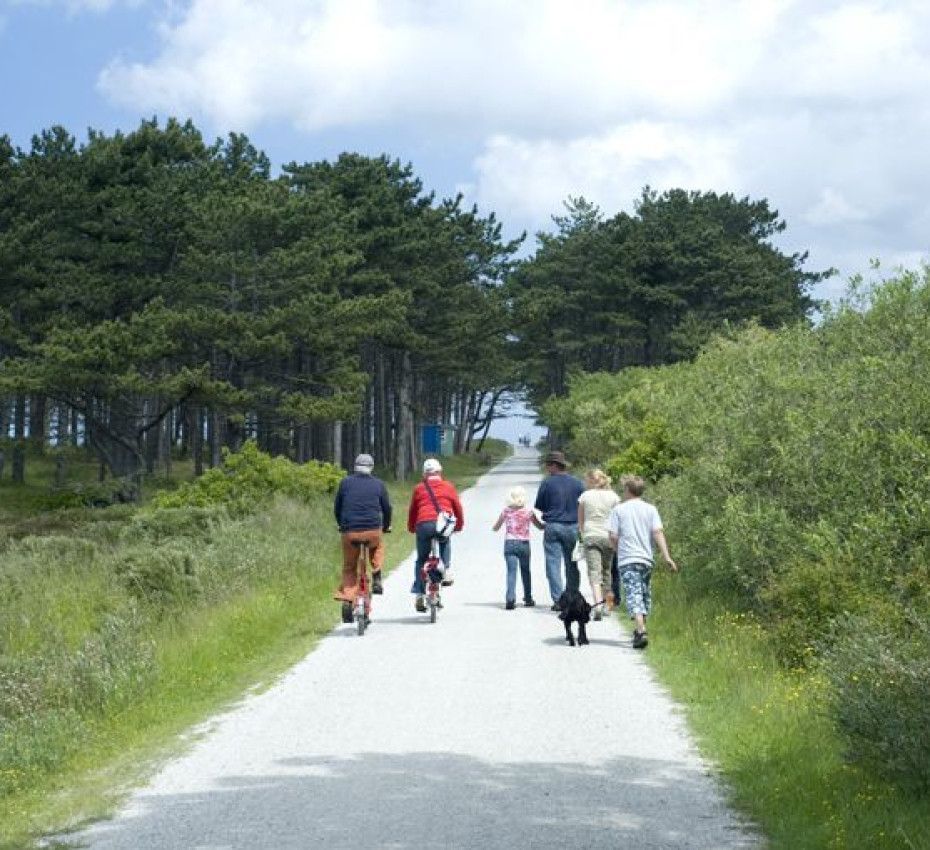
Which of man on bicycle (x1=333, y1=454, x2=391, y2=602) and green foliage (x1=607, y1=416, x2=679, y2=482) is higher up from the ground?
green foliage (x1=607, y1=416, x2=679, y2=482)

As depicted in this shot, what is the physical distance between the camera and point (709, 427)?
799 inches

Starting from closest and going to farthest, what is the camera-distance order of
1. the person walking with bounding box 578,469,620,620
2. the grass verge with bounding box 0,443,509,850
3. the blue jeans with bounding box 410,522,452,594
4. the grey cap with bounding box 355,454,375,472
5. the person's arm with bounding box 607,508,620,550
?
the grass verge with bounding box 0,443,509,850 → the person's arm with bounding box 607,508,620,550 → the grey cap with bounding box 355,454,375,472 → the person walking with bounding box 578,469,620,620 → the blue jeans with bounding box 410,522,452,594

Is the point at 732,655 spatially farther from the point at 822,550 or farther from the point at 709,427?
the point at 709,427

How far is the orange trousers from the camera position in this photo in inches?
621

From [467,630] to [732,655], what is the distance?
3942 millimetres

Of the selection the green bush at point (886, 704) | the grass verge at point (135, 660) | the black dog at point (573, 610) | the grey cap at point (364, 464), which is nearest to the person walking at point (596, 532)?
the black dog at point (573, 610)

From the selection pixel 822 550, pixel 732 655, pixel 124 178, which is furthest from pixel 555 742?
pixel 124 178

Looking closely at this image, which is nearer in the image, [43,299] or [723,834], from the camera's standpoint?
[723,834]

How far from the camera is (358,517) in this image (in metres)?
15.8

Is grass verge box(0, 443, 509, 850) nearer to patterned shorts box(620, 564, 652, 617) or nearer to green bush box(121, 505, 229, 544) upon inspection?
green bush box(121, 505, 229, 544)

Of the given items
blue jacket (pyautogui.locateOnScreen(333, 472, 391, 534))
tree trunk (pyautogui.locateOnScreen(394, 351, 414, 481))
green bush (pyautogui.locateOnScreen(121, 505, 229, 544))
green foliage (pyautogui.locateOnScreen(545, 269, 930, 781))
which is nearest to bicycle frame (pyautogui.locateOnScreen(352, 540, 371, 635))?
blue jacket (pyautogui.locateOnScreen(333, 472, 391, 534))

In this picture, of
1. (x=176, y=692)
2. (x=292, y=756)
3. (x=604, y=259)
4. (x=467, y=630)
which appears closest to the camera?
(x=292, y=756)

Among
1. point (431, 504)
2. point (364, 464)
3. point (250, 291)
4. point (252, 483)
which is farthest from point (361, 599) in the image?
point (250, 291)

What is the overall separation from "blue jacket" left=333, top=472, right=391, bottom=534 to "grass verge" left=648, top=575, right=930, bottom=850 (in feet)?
11.3
